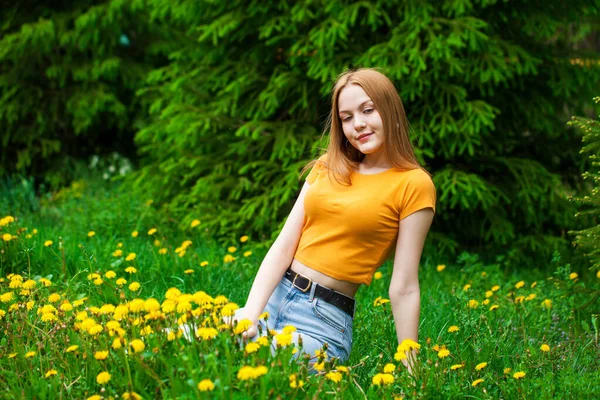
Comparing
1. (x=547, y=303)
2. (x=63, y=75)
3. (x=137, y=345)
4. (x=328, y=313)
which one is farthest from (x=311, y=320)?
(x=63, y=75)

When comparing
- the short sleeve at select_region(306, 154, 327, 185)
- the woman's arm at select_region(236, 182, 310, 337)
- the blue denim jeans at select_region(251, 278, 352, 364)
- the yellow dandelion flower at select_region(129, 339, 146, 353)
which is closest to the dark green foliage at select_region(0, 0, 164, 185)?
the short sleeve at select_region(306, 154, 327, 185)

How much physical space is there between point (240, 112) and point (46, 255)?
1.94 metres

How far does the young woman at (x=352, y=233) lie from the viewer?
2678 mm

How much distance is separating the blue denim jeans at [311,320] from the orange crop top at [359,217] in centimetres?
13

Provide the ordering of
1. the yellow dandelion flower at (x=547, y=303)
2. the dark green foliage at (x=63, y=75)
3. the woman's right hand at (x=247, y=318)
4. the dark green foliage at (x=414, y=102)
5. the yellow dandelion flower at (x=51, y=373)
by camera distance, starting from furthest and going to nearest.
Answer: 1. the dark green foliage at (x=63, y=75)
2. the dark green foliage at (x=414, y=102)
3. the yellow dandelion flower at (x=547, y=303)
4. the woman's right hand at (x=247, y=318)
5. the yellow dandelion flower at (x=51, y=373)

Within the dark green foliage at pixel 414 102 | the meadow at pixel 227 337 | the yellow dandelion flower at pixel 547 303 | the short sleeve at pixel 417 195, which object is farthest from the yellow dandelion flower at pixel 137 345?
the dark green foliage at pixel 414 102

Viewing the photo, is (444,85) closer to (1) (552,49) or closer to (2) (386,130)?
(1) (552,49)

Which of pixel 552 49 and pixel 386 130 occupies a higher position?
pixel 552 49

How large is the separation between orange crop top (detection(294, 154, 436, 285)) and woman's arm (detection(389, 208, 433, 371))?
5 cm

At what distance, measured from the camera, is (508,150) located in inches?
211

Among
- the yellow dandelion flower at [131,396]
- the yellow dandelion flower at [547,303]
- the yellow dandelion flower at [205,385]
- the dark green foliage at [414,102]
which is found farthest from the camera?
the dark green foliage at [414,102]

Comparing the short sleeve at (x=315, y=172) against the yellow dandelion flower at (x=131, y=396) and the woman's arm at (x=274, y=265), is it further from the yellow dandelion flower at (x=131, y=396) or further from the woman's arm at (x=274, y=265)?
the yellow dandelion flower at (x=131, y=396)

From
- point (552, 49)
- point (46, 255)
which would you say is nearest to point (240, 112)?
point (46, 255)

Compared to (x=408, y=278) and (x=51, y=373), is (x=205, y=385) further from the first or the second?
(x=408, y=278)
